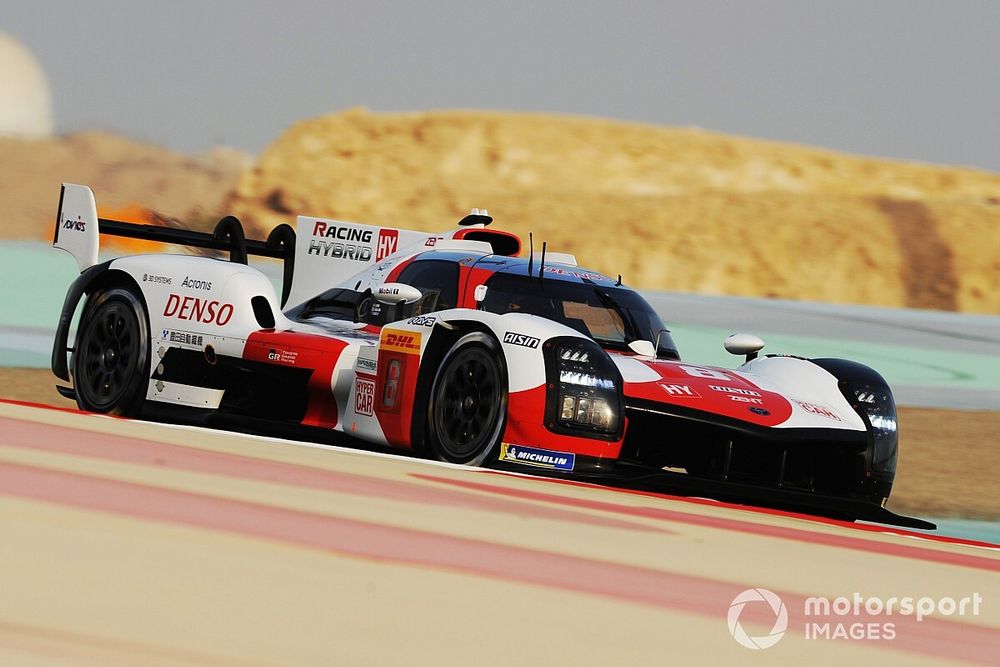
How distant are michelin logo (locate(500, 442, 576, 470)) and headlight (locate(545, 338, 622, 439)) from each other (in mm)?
115

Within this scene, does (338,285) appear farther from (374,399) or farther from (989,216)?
(989,216)

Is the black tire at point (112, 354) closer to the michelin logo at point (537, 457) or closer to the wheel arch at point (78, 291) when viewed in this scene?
the wheel arch at point (78, 291)

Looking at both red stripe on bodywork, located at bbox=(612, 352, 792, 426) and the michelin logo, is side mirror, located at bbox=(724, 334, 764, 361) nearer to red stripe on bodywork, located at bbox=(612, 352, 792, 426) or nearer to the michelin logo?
red stripe on bodywork, located at bbox=(612, 352, 792, 426)

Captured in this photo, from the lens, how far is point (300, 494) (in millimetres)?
5266

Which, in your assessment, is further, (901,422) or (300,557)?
(901,422)

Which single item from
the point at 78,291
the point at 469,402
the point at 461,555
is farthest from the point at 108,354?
the point at 461,555

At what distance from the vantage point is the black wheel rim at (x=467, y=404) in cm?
703

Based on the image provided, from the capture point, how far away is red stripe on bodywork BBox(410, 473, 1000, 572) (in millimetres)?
5820

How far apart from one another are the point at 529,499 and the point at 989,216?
5282 cm

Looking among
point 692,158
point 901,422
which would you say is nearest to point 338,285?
point 901,422

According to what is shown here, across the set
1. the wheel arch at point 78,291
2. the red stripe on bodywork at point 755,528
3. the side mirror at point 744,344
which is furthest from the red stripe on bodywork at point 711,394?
the wheel arch at point 78,291

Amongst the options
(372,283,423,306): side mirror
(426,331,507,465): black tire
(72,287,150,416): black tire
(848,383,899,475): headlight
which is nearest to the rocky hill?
(72,287,150,416): black tire

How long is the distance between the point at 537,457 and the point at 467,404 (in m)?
0.51

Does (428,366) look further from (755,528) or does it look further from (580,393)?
(755,528)
